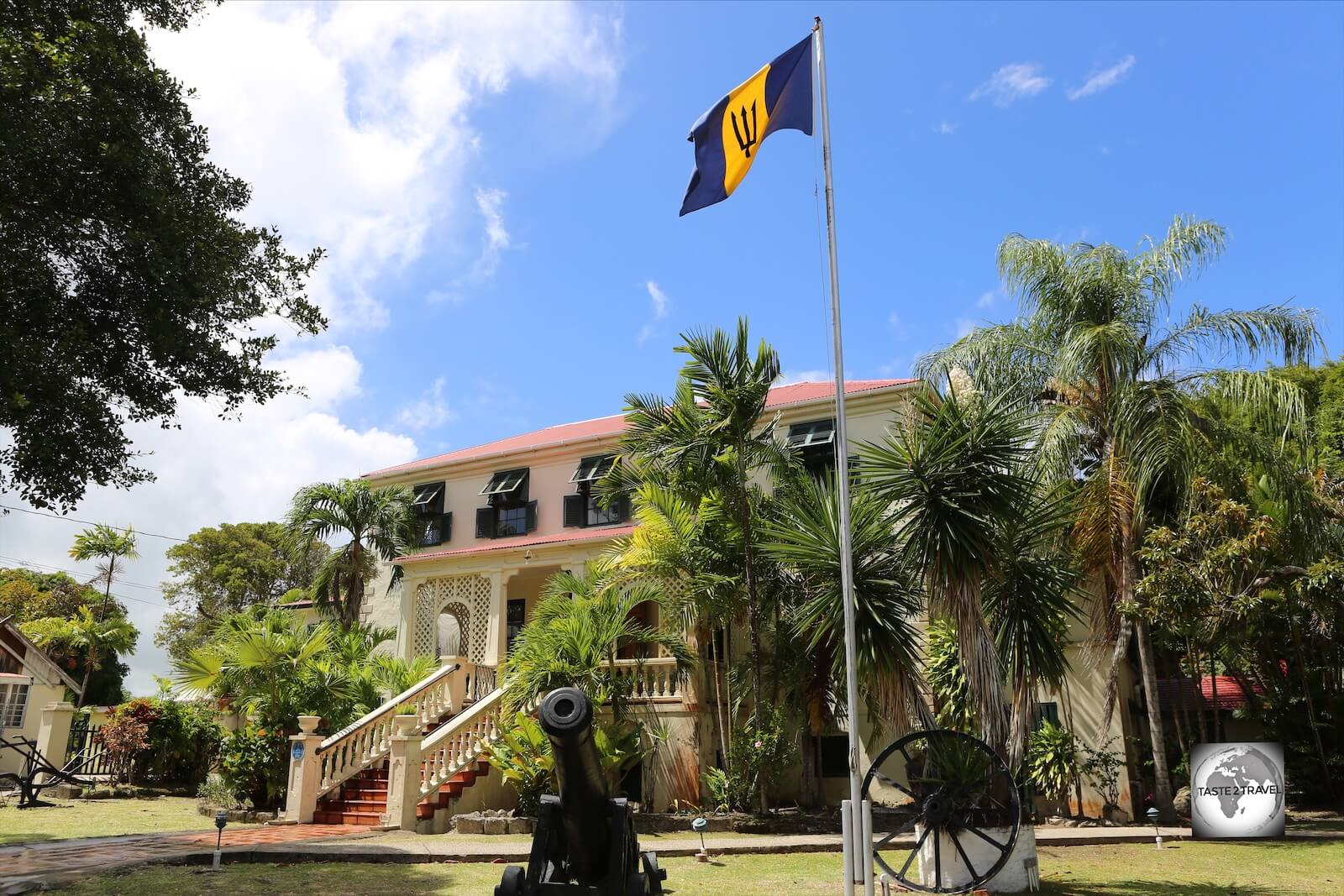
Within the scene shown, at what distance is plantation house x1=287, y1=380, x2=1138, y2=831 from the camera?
15.5 m

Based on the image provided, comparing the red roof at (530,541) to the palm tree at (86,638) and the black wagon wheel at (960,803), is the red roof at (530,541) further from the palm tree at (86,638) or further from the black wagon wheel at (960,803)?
the palm tree at (86,638)

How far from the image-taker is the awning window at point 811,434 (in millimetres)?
20734

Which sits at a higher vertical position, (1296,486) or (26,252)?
(26,252)

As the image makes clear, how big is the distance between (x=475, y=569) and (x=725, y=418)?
10.0m

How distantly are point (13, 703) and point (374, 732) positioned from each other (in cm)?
1348

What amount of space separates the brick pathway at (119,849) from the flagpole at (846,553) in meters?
7.56

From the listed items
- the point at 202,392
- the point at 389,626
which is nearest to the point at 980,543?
the point at 202,392

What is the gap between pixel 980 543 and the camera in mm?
10320

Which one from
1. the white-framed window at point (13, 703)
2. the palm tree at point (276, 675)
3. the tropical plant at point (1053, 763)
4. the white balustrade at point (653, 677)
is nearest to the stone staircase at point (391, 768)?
the palm tree at point (276, 675)

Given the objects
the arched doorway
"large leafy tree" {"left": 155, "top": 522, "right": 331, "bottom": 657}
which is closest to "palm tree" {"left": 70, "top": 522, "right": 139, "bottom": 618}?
"large leafy tree" {"left": 155, "top": 522, "right": 331, "bottom": 657}

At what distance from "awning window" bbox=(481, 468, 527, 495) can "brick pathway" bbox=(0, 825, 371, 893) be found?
11.4 m

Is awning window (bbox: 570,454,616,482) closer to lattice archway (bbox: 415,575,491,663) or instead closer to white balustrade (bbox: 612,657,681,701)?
lattice archway (bbox: 415,575,491,663)

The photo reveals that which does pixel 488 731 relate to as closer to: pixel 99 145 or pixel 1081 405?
pixel 99 145

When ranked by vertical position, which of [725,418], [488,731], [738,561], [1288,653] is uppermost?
[725,418]
